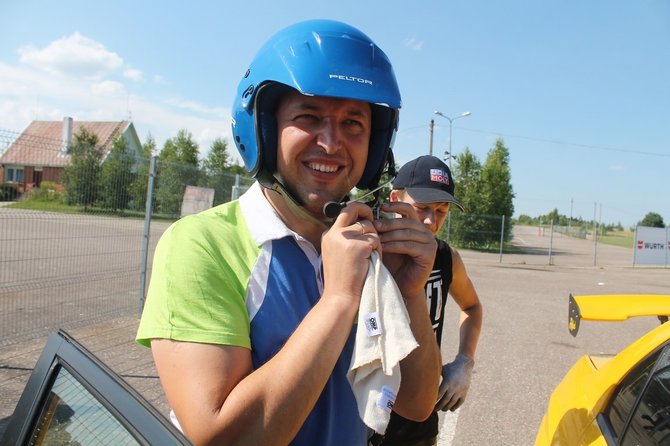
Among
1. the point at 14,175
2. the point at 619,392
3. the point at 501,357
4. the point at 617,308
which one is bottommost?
the point at 501,357

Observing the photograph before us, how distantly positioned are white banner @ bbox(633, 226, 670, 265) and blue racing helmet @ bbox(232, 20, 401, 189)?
26098mm

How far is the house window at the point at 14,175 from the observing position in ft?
16.9

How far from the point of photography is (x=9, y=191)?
199 inches

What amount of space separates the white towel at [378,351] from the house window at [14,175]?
5304 millimetres

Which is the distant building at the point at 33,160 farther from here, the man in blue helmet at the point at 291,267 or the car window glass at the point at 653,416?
the car window glass at the point at 653,416

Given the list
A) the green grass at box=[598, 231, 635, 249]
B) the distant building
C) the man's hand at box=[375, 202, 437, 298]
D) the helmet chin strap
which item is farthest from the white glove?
the green grass at box=[598, 231, 635, 249]

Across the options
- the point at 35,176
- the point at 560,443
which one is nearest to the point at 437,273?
the point at 560,443

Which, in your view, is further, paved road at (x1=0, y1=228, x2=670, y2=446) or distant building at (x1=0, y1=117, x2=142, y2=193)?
distant building at (x1=0, y1=117, x2=142, y2=193)

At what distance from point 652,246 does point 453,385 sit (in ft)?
84.9

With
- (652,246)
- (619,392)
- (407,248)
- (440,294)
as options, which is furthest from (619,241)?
(407,248)

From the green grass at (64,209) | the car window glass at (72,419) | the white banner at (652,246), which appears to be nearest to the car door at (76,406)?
the car window glass at (72,419)

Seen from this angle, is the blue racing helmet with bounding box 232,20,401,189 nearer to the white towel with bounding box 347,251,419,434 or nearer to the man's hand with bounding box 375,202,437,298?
the man's hand with bounding box 375,202,437,298

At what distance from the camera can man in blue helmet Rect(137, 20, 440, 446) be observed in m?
1.05

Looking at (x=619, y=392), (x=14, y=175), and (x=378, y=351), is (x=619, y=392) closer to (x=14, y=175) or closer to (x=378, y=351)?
(x=378, y=351)
